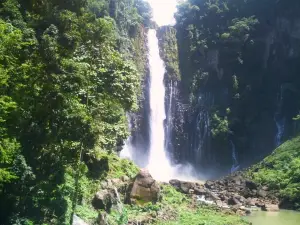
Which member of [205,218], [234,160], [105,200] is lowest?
[205,218]

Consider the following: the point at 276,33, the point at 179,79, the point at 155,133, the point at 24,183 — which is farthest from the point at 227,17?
the point at 24,183

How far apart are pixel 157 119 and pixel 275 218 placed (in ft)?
69.5

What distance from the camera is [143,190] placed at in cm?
1789

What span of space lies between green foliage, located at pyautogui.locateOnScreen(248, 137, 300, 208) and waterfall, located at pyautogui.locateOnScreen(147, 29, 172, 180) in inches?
337

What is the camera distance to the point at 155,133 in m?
39.2

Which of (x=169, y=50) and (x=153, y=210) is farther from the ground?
(x=169, y=50)

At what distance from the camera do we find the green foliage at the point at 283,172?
80.0 ft

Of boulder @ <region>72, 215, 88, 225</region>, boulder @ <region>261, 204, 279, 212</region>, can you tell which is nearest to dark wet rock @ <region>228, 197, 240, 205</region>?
boulder @ <region>261, 204, 279, 212</region>

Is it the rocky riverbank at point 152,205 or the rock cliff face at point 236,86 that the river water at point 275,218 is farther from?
the rock cliff face at point 236,86

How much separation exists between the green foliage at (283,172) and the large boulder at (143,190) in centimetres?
977

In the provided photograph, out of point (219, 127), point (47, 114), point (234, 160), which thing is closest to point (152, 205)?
point (47, 114)

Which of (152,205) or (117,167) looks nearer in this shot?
(152,205)

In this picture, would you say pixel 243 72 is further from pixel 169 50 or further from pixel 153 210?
pixel 153 210

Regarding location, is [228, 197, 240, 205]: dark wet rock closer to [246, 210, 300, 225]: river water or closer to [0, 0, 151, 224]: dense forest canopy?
[246, 210, 300, 225]: river water
